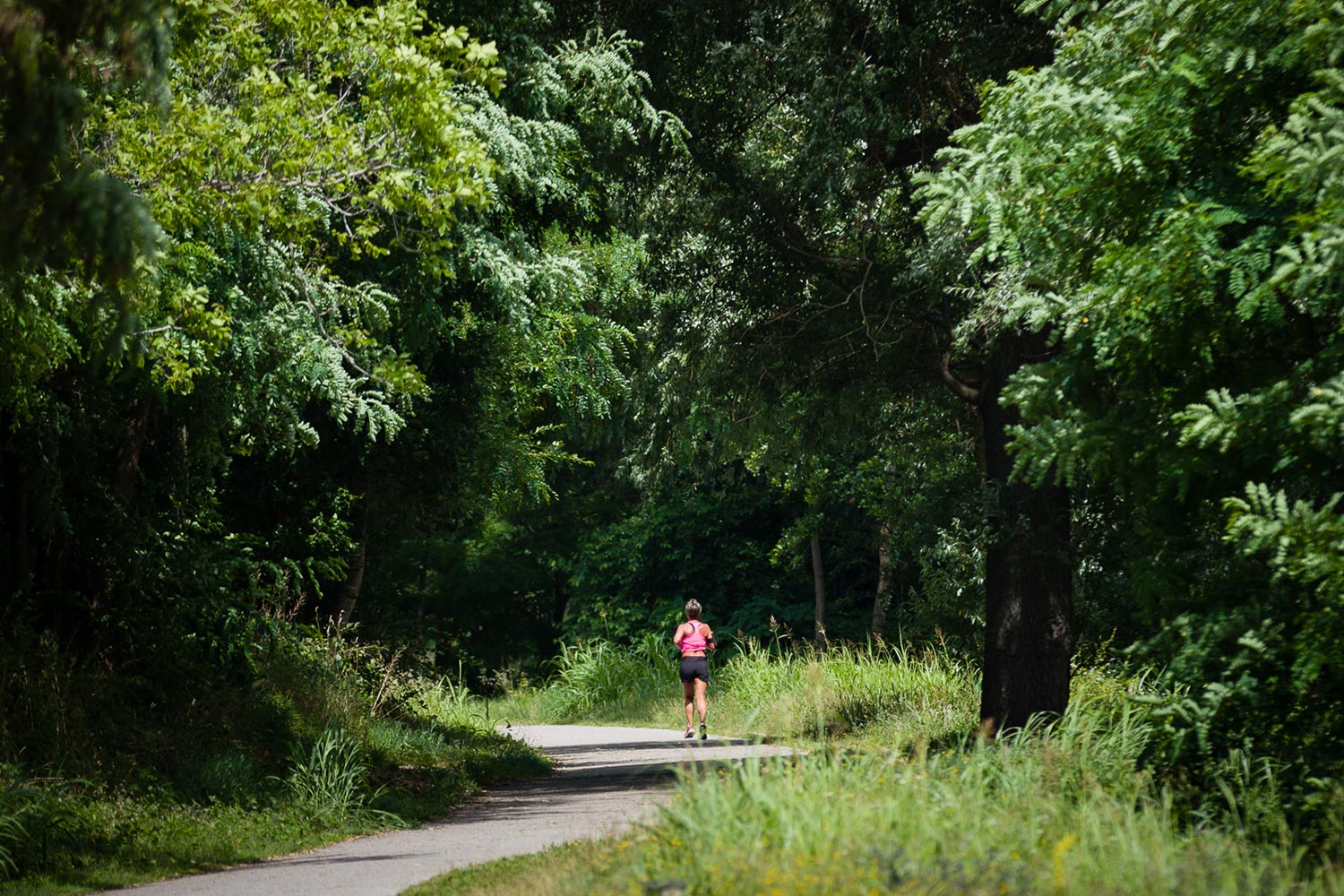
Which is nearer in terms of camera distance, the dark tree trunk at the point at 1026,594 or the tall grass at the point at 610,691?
the dark tree trunk at the point at 1026,594

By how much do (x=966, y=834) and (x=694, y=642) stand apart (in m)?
13.8

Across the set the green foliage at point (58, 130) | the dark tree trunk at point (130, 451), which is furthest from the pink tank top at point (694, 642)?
the green foliage at point (58, 130)

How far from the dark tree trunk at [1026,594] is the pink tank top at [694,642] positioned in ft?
16.1

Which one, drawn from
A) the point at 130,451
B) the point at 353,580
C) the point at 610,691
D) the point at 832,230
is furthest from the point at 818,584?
the point at 130,451

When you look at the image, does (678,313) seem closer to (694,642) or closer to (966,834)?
(694,642)

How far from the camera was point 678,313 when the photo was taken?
20781mm

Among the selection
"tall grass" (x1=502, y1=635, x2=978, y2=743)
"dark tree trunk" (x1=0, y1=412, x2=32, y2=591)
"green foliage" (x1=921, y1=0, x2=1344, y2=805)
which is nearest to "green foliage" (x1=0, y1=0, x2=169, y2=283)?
"green foliage" (x1=921, y1=0, x2=1344, y2=805)

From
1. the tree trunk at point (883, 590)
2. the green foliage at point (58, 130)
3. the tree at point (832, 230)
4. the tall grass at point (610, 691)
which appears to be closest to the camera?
the green foliage at point (58, 130)

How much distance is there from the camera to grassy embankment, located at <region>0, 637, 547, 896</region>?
10.9 metres

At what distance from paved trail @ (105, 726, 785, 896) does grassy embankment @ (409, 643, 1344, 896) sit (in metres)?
0.50

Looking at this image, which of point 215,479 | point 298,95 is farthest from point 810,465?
point 298,95

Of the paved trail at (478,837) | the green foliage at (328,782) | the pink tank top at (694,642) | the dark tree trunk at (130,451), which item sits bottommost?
the paved trail at (478,837)

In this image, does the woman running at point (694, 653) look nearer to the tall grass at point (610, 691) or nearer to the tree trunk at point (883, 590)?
the tall grass at point (610, 691)

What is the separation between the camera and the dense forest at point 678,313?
8.73 metres
